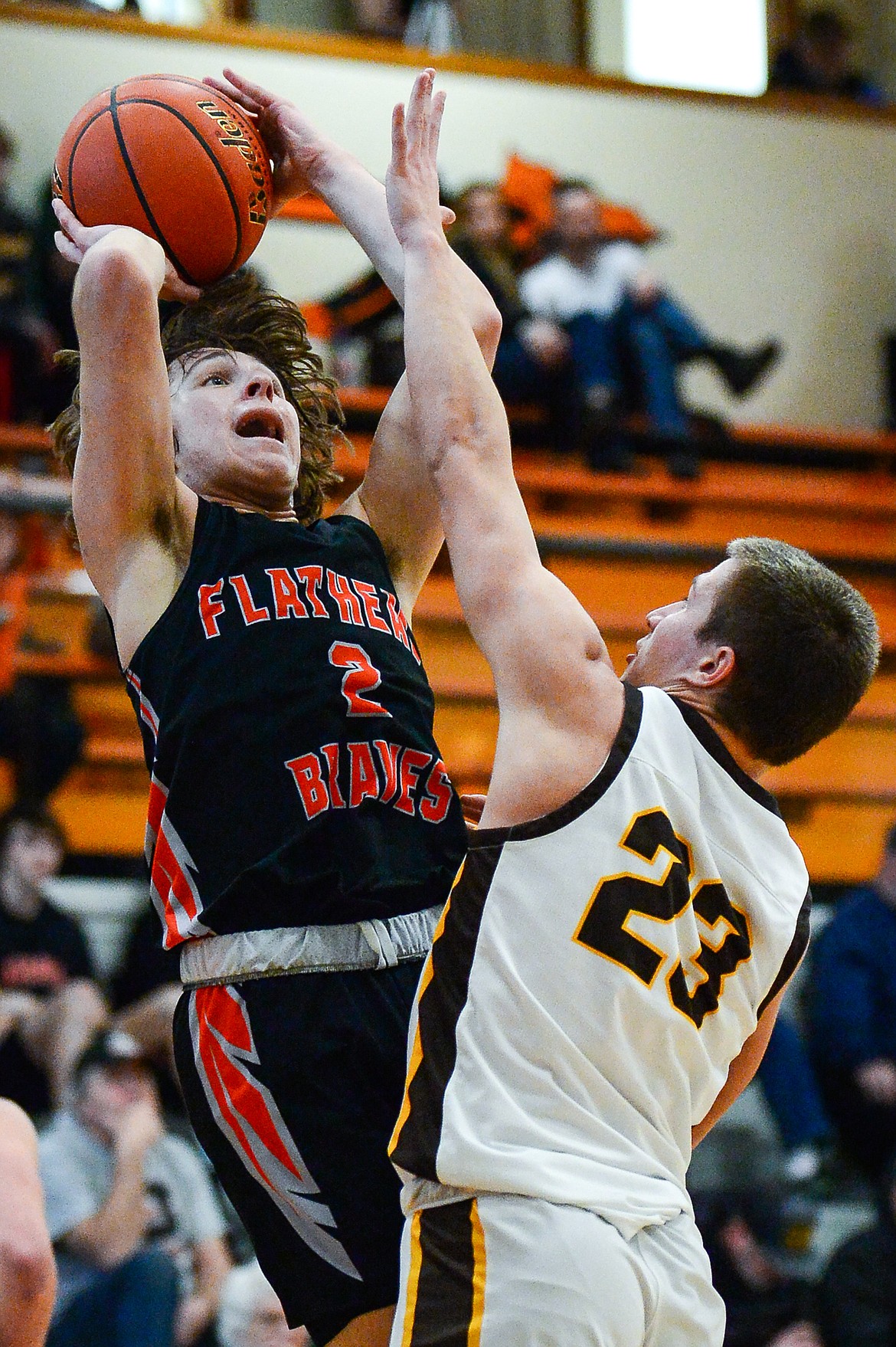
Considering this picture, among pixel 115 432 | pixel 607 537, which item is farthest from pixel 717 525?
pixel 115 432

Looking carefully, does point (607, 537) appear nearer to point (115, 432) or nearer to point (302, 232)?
point (302, 232)

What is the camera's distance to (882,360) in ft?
38.4

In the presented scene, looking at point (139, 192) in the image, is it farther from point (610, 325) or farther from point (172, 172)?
point (610, 325)

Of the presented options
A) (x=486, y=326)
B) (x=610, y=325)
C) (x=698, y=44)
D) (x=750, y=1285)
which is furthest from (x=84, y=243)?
(x=698, y=44)

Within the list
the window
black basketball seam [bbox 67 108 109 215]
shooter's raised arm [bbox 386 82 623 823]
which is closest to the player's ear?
shooter's raised arm [bbox 386 82 623 823]

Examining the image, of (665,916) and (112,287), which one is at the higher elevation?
(112,287)

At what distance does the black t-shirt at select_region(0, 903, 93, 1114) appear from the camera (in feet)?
19.3

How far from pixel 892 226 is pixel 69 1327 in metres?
9.39

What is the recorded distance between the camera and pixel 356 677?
109 inches

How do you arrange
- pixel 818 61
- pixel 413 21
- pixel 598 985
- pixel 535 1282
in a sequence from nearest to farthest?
pixel 535 1282 → pixel 598 985 → pixel 413 21 → pixel 818 61

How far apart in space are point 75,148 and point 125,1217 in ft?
12.1

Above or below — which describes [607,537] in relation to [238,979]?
below

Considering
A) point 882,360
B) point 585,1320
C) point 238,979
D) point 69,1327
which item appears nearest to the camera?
point 585,1320

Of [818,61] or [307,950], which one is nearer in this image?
[307,950]
